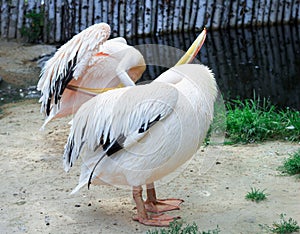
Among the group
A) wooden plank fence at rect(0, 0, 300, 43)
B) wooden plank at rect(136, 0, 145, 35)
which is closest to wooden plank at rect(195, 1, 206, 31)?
wooden plank fence at rect(0, 0, 300, 43)

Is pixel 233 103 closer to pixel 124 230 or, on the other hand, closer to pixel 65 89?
pixel 65 89

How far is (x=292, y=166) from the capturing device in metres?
4.95

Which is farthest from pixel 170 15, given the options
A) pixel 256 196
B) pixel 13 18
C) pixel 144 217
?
pixel 144 217

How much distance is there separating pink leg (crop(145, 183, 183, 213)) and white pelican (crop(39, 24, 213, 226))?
4 cm

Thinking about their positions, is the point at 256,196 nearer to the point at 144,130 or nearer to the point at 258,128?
the point at 144,130

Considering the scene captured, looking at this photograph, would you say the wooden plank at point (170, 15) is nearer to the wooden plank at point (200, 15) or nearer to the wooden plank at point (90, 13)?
the wooden plank at point (200, 15)

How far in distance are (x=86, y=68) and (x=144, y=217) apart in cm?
121

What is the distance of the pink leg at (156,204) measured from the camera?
438 centimetres

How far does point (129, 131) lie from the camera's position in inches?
155

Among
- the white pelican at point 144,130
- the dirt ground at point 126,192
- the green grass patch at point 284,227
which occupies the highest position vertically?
the white pelican at point 144,130

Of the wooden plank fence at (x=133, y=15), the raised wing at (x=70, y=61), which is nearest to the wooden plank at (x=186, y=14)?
the wooden plank fence at (x=133, y=15)

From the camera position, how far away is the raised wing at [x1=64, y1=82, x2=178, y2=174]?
389 centimetres

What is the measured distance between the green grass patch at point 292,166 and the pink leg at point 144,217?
1176mm

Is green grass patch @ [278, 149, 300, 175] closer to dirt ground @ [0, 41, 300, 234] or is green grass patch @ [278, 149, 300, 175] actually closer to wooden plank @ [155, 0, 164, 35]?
dirt ground @ [0, 41, 300, 234]
